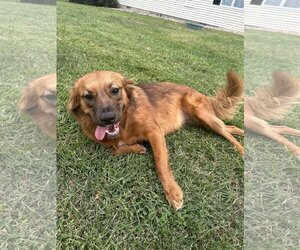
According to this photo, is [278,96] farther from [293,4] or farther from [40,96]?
[40,96]

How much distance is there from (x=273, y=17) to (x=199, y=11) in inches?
14.3

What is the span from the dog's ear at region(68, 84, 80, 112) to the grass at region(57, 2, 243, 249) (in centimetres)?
4

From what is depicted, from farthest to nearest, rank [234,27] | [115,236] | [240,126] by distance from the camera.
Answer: [234,27], [240,126], [115,236]

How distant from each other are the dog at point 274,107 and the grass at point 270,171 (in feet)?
0.10

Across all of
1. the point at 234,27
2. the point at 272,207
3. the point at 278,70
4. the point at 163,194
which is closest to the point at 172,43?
the point at 234,27

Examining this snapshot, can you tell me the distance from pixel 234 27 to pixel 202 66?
0.24m

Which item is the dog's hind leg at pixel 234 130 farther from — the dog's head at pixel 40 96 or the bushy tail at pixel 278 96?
the dog's head at pixel 40 96

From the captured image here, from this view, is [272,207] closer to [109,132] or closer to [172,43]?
[109,132]

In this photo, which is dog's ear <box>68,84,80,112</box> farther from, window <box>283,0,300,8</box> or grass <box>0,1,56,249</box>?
window <box>283,0,300,8</box>

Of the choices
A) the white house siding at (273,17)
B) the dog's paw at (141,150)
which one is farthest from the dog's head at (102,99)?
the white house siding at (273,17)

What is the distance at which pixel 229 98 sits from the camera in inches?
63.6

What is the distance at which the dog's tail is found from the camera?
161 cm

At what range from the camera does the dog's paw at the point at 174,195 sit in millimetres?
1360

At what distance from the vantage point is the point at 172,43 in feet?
5.53
